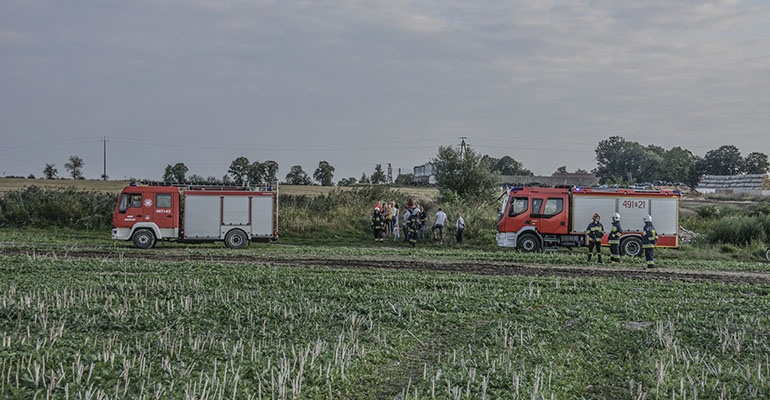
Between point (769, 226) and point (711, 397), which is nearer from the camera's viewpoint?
point (711, 397)

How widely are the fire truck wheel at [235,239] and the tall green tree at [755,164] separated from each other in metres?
113

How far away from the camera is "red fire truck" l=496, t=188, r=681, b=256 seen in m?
28.5

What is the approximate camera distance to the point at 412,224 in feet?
105

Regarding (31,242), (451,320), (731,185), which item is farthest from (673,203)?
(731,185)

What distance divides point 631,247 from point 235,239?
1627cm

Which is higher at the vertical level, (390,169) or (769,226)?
(390,169)

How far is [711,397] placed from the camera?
8.21 meters

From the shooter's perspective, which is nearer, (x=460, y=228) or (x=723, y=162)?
(x=460, y=228)

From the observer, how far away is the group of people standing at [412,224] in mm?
32188

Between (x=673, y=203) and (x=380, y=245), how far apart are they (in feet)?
41.8

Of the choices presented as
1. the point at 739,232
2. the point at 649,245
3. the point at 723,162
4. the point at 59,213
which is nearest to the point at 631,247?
the point at 649,245

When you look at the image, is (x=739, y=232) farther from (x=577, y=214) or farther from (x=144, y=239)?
(x=144, y=239)

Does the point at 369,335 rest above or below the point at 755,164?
below

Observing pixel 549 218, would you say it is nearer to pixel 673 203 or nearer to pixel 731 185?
pixel 673 203
